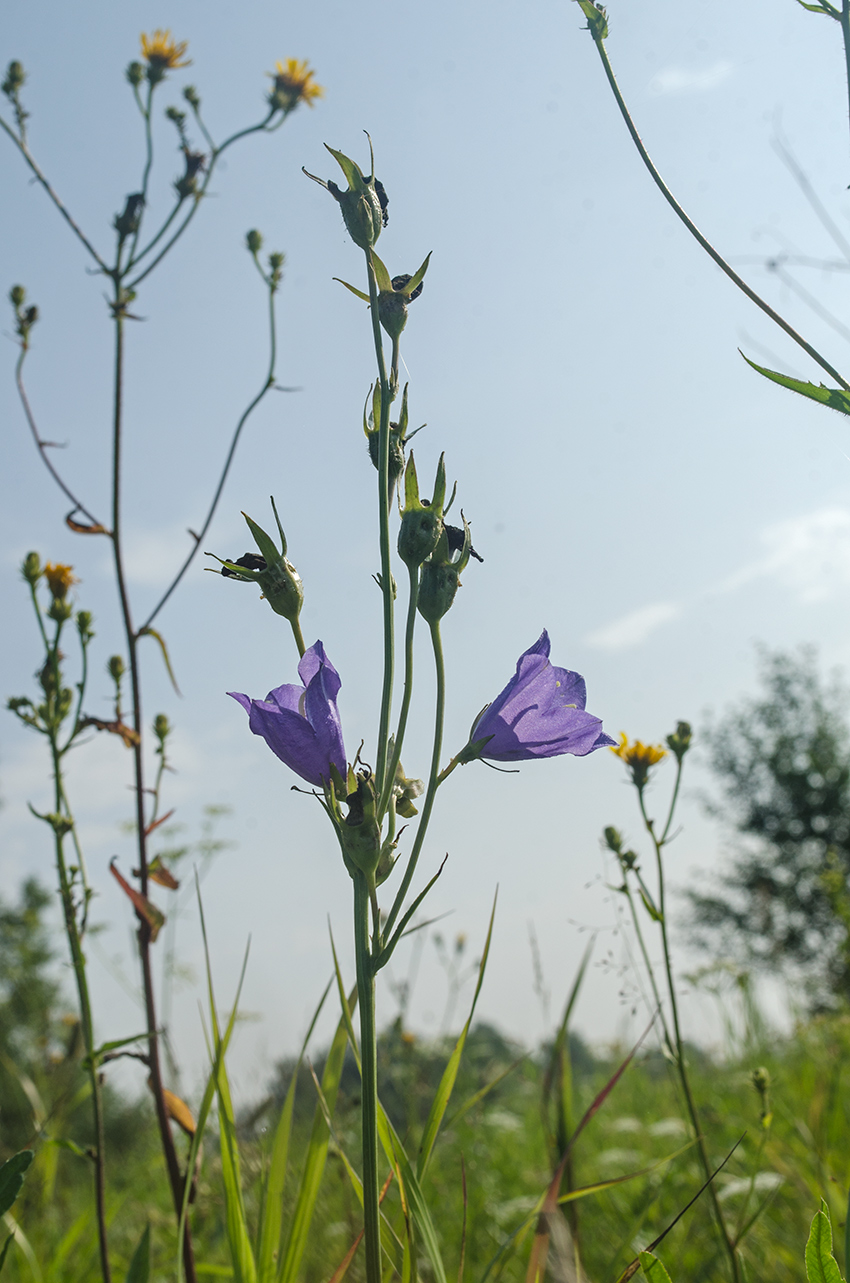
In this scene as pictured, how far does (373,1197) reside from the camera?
94cm

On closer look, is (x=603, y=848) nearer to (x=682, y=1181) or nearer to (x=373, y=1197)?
(x=373, y=1197)

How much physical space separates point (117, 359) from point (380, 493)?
1.38 metres

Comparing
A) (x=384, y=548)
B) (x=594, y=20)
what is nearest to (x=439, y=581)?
(x=384, y=548)

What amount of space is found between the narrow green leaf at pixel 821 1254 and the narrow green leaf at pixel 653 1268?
0.46 ft

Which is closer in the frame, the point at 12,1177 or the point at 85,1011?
the point at 12,1177

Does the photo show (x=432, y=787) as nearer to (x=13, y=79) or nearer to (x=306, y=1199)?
(x=306, y=1199)

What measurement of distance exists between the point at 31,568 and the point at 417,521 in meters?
1.35

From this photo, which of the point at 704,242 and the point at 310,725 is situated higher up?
the point at 704,242

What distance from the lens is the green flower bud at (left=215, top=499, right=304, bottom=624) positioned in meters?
1.04

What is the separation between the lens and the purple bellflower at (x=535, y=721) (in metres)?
1.13

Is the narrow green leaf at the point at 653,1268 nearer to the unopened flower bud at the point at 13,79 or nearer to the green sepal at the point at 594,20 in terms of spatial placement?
the green sepal at the point at 594,20

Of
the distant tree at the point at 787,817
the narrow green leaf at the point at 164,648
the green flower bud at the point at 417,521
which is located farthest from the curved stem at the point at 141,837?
the distant tree at the point at 787,817

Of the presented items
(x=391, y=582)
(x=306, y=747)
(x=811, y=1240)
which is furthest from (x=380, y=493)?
(x=811, y=1240)

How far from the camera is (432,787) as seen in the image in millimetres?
1012
